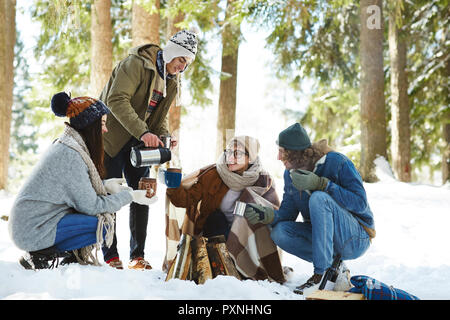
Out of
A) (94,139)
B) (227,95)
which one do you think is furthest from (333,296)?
(227,95)

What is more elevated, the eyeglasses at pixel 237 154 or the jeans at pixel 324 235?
the eyeglasses at pixel 237 154

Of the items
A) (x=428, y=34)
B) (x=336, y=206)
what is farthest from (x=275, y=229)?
(x=428, y=34)

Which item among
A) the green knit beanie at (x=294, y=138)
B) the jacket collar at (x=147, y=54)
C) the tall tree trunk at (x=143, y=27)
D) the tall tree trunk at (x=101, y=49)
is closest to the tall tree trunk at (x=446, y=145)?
the tall tree trunk at (x=143, y=27)

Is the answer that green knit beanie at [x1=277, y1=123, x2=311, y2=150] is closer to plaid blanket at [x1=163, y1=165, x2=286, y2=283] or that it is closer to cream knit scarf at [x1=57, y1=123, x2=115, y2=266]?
plaid blanket at [x1=163, y1=165, x2=286, y2=283]

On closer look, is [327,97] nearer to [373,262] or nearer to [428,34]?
[428,34]

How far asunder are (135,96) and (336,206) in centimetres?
159

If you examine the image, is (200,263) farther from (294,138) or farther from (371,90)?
(371,90)

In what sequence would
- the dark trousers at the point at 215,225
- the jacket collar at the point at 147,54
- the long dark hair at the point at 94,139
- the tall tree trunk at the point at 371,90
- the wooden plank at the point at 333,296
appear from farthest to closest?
the tall tree trunk at the point at 371,90, the dark trousers at the point at 215,225, the jacket collar at the point at 147,54, the long dark hair at the point at 94,139, the wooden plank at the point at 333,296

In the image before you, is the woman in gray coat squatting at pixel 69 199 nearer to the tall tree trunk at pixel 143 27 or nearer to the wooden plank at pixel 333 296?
the wooden plank at pixel 333 296

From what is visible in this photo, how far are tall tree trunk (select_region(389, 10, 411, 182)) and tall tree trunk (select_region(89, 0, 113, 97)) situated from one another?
5753mm

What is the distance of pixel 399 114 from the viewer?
8.41 meters

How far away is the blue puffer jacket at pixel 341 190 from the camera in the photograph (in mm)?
2541

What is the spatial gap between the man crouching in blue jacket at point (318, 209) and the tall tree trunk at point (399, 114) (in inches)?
253

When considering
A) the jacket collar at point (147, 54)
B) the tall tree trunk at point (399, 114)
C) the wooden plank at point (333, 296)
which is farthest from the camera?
the tall tree trunk at point (399, 114)
